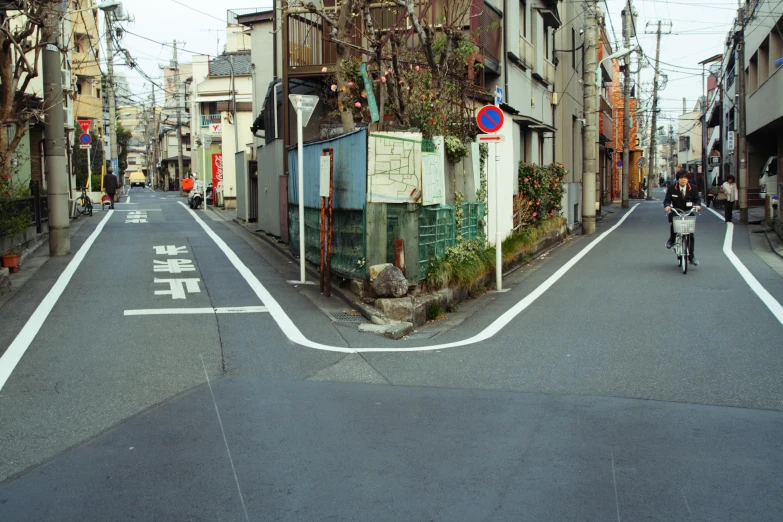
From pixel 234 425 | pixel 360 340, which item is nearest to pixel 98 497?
pixel 234 425

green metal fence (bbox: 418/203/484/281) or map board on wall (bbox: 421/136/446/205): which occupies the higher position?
map board on wall (bbox: 421/136/446/205)

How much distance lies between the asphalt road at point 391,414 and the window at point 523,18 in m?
13.4

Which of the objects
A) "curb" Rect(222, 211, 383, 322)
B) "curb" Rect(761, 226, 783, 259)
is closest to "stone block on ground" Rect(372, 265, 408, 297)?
"curb" Rect(222, 211, 383, 322)

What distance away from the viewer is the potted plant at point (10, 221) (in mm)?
13906

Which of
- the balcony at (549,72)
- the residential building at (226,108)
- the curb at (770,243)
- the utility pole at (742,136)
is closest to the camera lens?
the curb at (770,243)

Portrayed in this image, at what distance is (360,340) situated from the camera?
9.06 meters

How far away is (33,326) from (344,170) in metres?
4.81

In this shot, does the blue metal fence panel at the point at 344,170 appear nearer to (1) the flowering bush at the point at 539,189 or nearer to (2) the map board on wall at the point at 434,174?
(2) the map board on wall at the point at 434,174

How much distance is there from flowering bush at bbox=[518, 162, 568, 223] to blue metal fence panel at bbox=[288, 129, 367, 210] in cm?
767

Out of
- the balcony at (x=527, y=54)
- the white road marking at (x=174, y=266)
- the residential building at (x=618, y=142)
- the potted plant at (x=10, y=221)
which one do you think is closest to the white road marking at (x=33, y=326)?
the potted plant at (x=10, y=221)

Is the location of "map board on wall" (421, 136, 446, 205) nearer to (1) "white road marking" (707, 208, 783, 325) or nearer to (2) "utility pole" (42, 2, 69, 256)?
(1) "white road marking" (707, 208, 783, 325)

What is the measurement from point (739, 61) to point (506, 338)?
25686mm

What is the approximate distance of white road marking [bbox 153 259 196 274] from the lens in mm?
14391

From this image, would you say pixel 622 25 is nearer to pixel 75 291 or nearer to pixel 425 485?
pixel 75 291
